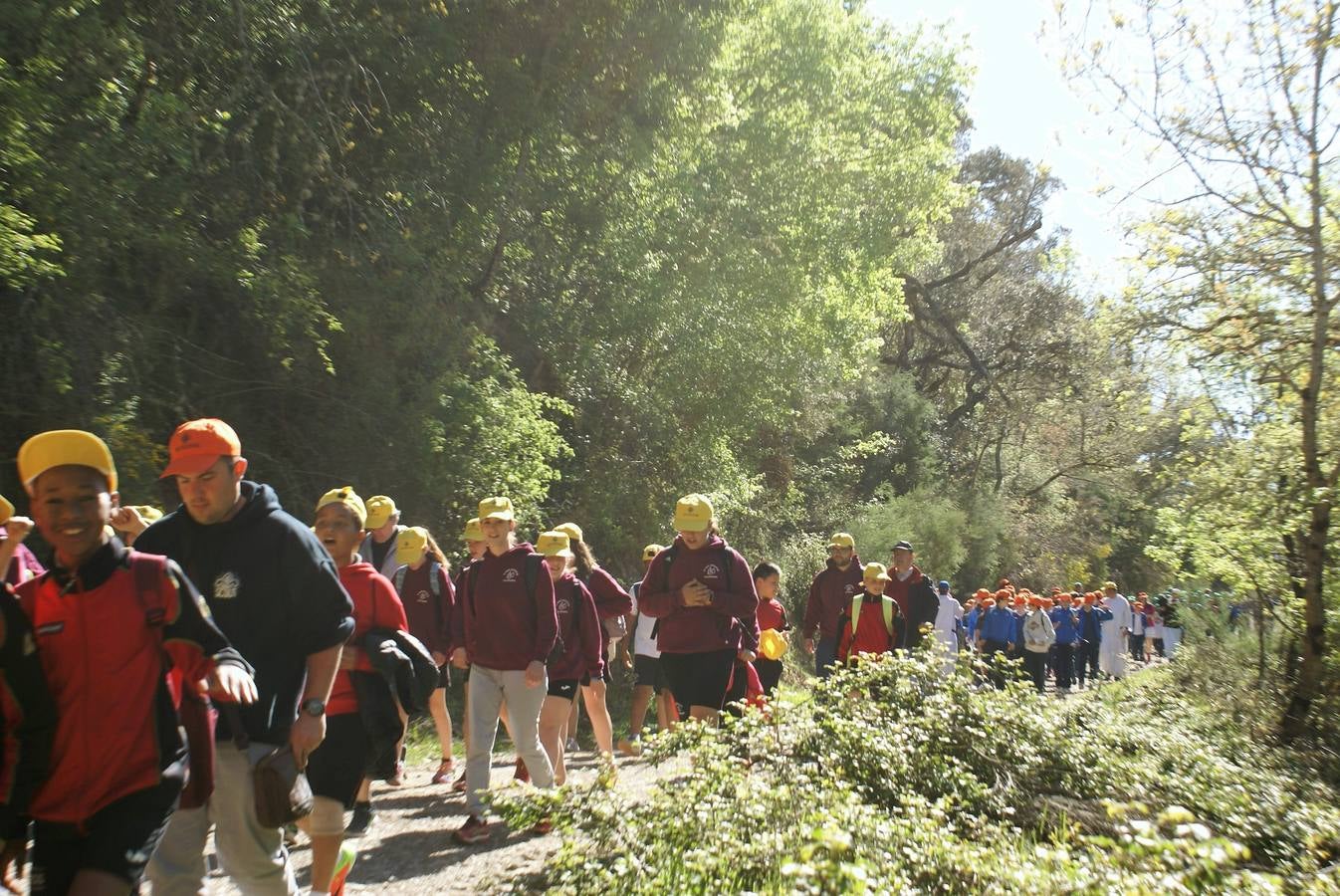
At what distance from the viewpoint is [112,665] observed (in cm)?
400

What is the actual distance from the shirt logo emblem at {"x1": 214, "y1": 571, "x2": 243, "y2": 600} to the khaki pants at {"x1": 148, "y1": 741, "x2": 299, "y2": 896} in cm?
51

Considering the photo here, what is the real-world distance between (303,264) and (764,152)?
33.0ft

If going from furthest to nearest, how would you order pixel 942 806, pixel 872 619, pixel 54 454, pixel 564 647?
pixel 872 619
pixel 564 647
pixel 942 806
pixel 54 454

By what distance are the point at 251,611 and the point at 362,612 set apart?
1.48 metres

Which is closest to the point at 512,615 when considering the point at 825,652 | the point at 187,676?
the point at 187,676

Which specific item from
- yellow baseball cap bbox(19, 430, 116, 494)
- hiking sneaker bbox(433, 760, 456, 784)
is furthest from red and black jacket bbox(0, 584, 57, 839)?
hiking sneaker bbox(433, 760, 456, 784)

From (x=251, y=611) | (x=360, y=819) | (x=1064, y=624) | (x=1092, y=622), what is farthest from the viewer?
(x=1092, y=622)

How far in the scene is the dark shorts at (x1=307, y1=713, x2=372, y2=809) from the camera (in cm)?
596

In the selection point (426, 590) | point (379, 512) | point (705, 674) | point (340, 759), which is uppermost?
point (379, 512)

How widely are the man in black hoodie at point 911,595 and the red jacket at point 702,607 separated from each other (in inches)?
175

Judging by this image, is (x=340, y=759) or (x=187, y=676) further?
(x=340, y=759)

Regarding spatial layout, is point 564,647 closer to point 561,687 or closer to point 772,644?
point 561,687

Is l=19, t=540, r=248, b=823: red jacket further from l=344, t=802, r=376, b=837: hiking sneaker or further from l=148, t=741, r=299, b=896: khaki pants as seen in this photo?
l=344, t=802, r=376, b=837: hiking sneaker

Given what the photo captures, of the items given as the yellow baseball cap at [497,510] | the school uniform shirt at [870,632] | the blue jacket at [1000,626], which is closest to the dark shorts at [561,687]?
the yellow baseball cap at [497,510]
